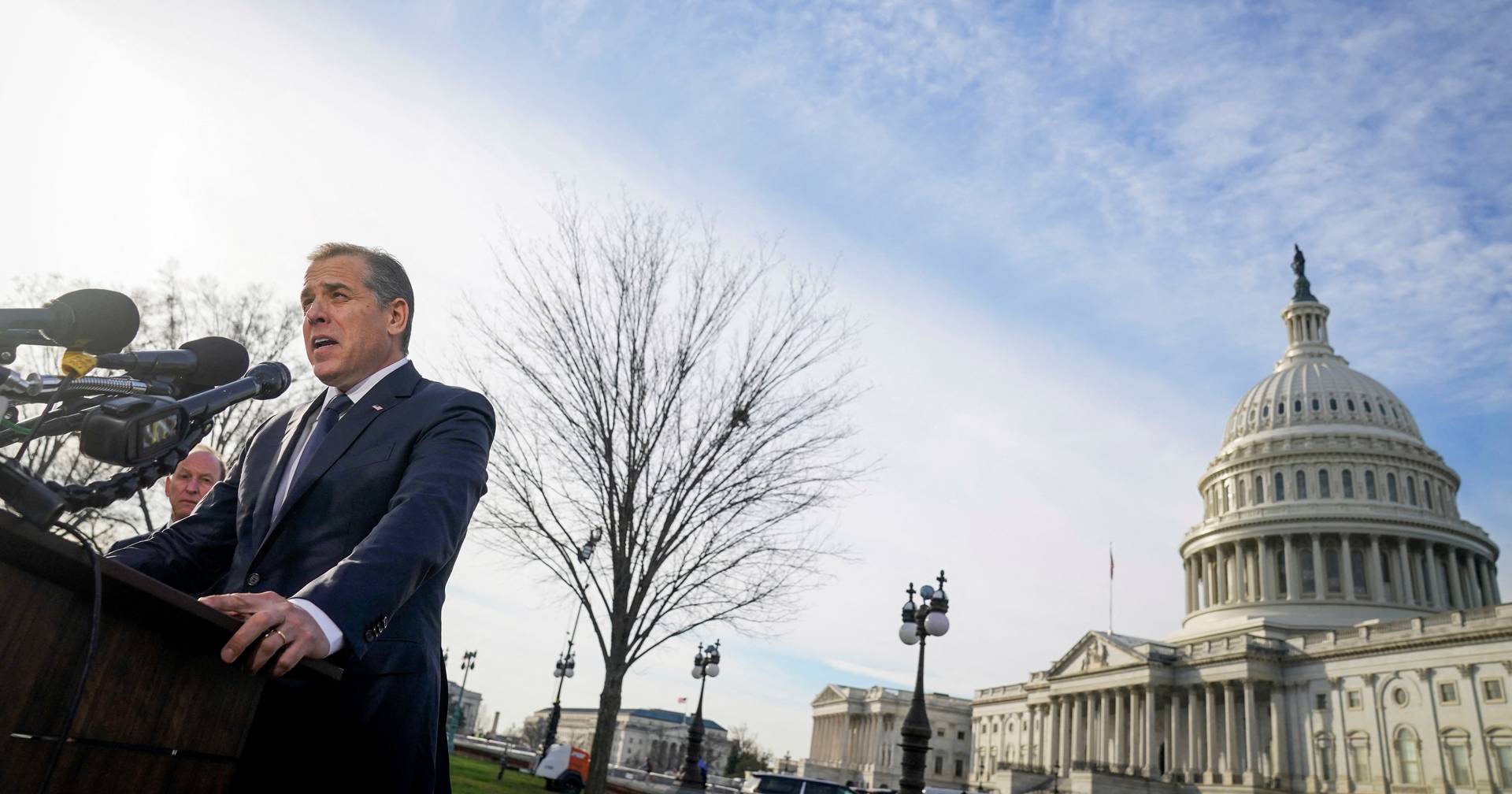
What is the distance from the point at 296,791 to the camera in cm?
223

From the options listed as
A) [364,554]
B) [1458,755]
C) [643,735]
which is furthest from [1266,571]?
[643,735]

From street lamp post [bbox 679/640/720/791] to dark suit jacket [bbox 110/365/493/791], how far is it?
21.1 m

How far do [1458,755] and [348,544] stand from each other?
216 feet

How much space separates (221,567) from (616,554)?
13.8 meters

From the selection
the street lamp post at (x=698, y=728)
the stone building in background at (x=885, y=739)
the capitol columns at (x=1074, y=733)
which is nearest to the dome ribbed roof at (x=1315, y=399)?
the capitol columns at (x=1074, y=733)

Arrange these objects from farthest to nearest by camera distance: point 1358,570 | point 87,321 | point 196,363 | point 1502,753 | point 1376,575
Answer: point 1358,570, point 1376,575, point 1502,753, point 196,363, point 87,321

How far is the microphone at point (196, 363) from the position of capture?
105 inches

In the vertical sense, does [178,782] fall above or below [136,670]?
below

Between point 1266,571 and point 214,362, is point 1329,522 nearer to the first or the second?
point 1266,571

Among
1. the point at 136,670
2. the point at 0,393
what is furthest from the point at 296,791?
the point at 0,393

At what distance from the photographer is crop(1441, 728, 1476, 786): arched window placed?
50.1m

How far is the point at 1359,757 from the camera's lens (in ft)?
185

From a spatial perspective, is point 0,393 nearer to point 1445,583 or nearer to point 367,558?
point 367,558

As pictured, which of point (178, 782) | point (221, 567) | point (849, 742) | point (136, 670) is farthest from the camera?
point (849, 742)
